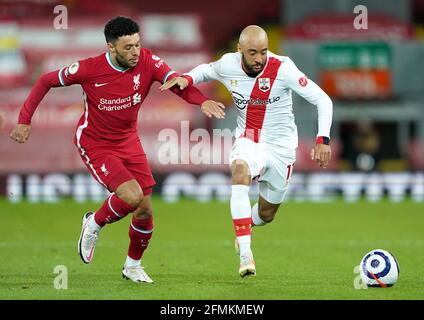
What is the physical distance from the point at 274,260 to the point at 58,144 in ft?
32.8

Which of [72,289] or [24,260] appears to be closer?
[72,289]

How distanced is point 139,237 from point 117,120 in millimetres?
1056

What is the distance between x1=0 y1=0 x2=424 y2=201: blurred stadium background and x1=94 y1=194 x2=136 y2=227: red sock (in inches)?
374

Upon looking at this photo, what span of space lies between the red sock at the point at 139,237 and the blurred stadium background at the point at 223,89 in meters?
9.51

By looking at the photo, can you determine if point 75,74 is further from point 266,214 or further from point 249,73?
point 266,214

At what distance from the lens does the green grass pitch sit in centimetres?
888

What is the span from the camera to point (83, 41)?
23.7m

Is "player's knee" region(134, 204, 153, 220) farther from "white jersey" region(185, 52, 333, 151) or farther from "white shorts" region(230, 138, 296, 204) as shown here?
"white jersey" region(185, 52, 333, 151)

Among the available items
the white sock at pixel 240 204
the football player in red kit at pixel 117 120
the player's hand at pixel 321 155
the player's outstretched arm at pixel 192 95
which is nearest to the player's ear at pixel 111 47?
the football player in red kit at pixel 117 120

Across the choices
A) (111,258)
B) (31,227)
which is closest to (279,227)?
(31,227)

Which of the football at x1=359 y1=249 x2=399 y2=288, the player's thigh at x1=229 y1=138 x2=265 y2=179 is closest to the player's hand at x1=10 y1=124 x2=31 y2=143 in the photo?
the player's thigh at x1=229 y1=138 x2=265 y2=179

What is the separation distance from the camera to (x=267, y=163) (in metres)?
10.2

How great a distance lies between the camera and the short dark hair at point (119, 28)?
31.2 ft
